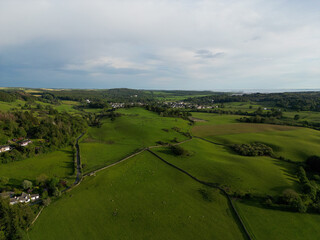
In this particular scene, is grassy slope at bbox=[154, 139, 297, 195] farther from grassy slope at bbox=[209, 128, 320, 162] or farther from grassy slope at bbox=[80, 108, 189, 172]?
grassy slope at bbox=[80, 108, 189, 172]

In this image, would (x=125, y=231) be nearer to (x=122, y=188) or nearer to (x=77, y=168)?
(x=122, y=188)

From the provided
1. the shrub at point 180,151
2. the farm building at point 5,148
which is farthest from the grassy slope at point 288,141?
the farm building at point 5,148

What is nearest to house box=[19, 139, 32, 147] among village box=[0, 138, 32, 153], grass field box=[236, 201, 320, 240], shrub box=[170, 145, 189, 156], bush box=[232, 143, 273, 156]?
village box=[0, 138, 32, 153]

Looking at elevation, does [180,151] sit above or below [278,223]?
above

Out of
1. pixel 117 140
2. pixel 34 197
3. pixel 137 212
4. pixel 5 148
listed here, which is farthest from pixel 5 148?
pixel 137 212

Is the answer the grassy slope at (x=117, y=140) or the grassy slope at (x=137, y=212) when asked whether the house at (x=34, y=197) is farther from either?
the grassy slope at (x=117, y=140)

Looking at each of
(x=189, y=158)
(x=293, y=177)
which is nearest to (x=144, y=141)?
(x=189, y=158)

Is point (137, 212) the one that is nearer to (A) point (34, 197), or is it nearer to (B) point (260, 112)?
(A) point (34, 197)

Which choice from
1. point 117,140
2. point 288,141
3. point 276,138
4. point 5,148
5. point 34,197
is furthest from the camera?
point 117,140
